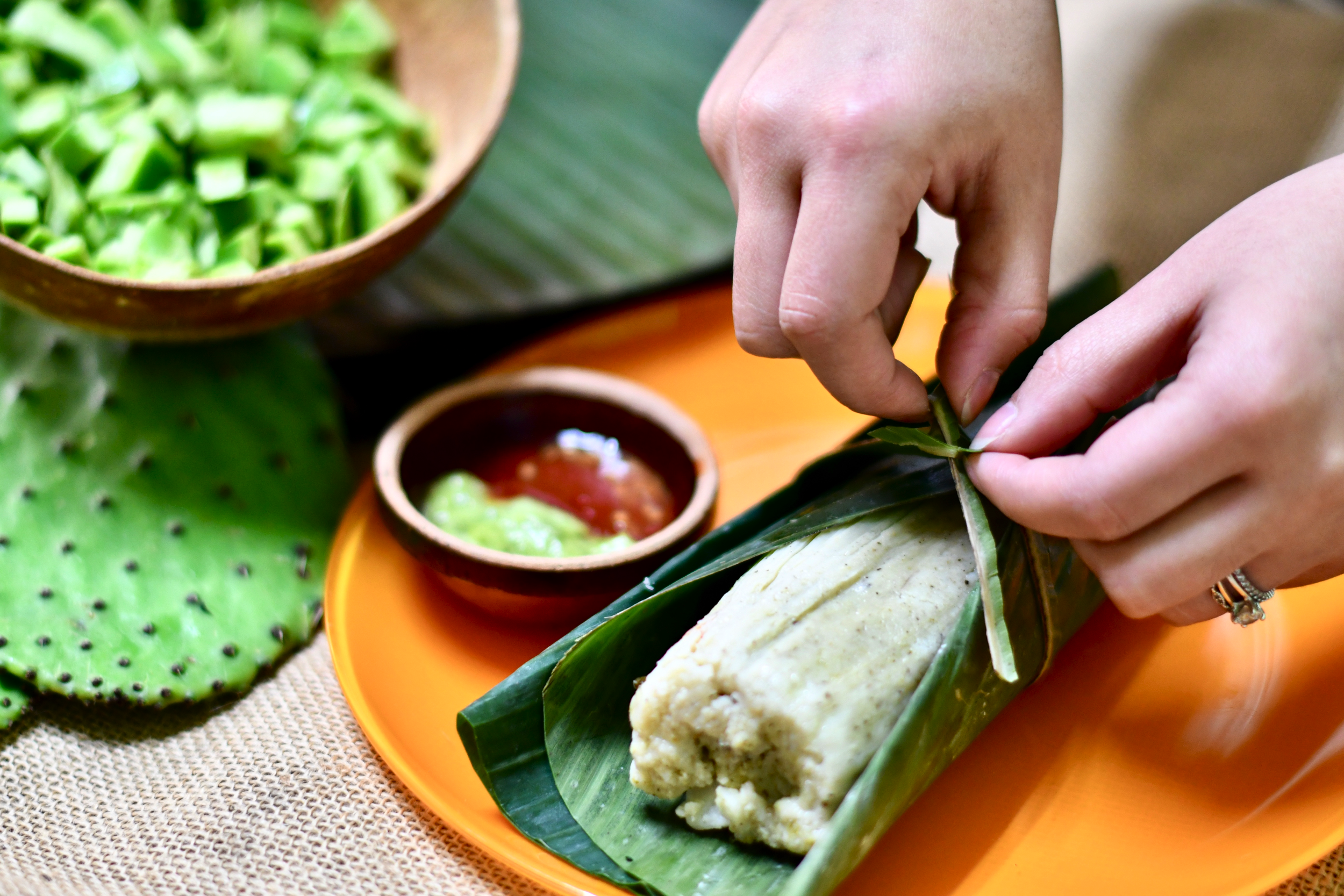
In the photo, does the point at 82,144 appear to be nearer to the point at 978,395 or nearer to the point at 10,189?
the point at 10,189

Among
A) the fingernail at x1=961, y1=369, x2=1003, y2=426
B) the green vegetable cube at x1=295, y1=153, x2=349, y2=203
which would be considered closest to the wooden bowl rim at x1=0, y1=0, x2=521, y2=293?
the green vegetable cube at x1=295, y1=153, x2=349, y2=203

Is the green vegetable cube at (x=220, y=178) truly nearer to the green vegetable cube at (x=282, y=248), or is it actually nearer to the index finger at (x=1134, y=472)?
the green vegetable cube at (x=282, y=248)

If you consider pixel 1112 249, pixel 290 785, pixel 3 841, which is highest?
pixel 1112 249

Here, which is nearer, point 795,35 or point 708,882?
point 708,882

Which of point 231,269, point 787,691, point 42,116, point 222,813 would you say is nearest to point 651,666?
point 787,691

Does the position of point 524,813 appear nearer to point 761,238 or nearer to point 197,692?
point 197,692

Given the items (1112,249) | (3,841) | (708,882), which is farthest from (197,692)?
(1112,249)

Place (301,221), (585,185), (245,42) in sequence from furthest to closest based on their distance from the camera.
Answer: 1. (585,185)
2. (245,42)
3. (301,221)

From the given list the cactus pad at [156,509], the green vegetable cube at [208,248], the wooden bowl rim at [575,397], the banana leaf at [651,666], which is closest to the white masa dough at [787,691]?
the banana leaf at [651,666]
